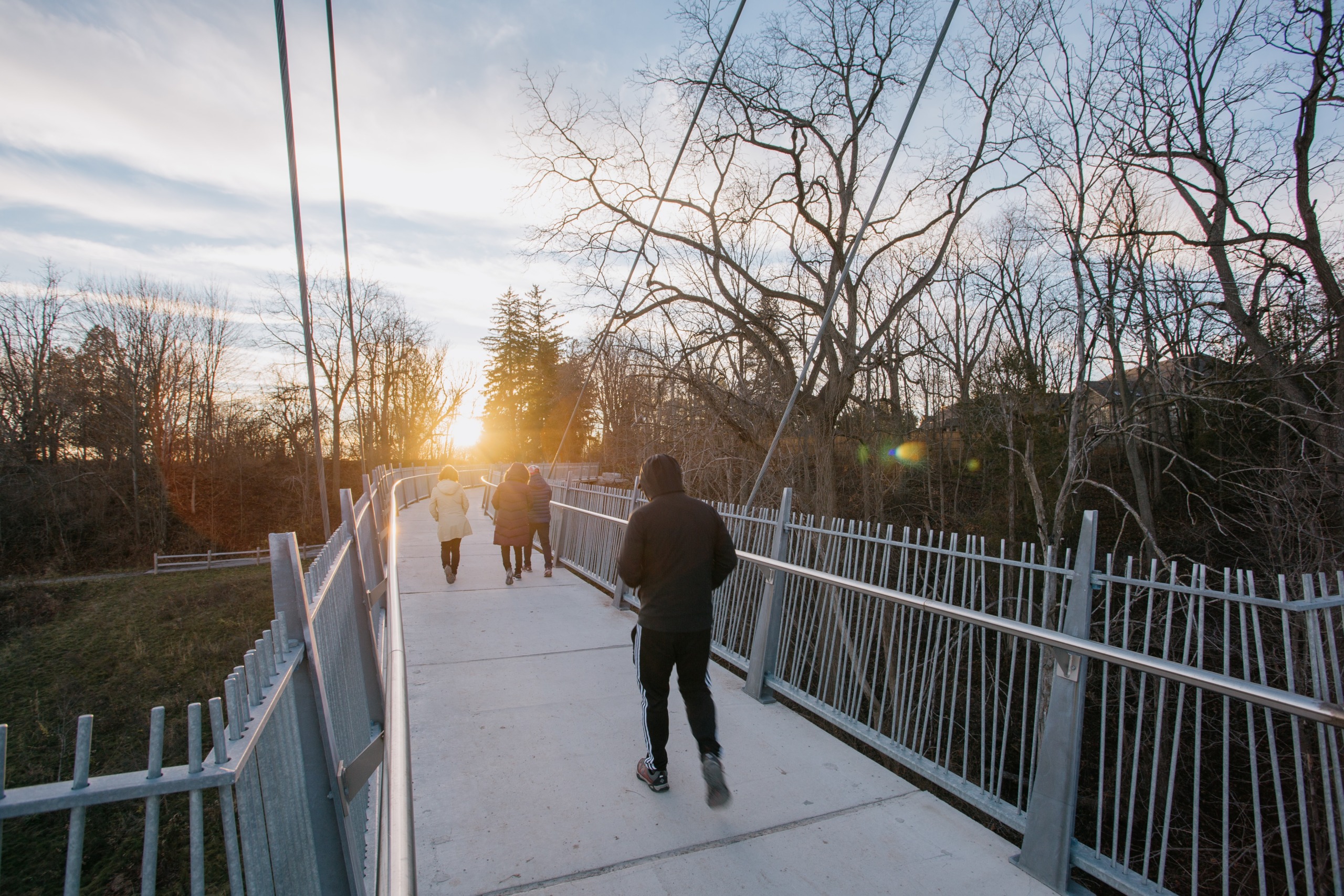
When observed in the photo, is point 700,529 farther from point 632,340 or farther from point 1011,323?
point 1011,323

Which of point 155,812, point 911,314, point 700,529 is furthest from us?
point 911,314

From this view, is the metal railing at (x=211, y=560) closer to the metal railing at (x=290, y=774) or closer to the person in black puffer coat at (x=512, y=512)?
the person in black puffer coat at (x=512, y=512)

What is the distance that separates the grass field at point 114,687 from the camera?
11883 millimetres

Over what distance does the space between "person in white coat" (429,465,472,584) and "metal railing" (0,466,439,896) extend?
5.39 metres

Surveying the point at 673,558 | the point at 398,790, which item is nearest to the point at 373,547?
the point at 673,558

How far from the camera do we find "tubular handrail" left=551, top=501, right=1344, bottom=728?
1998mm

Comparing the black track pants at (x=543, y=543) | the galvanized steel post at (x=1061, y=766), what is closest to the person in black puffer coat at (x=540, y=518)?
the black track pants at (x=543, y=543)

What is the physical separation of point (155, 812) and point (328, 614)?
1.91m

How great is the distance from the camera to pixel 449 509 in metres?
9.12

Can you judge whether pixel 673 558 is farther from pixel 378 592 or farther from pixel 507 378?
pixel 507 378

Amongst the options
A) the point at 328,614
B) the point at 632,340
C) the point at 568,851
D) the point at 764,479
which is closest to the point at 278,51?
the point at 328,614

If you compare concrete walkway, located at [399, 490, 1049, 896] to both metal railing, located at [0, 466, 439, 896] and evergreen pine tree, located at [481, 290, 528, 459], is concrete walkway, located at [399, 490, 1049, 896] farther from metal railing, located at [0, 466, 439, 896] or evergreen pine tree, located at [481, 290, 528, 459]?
evergreen pine tree, located at [481, 290, 528, 459]

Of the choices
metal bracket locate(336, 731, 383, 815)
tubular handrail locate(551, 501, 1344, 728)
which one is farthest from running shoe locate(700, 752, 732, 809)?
metal bracket locate(336, 731, 383, 815)

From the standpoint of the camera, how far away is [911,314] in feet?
77.0
